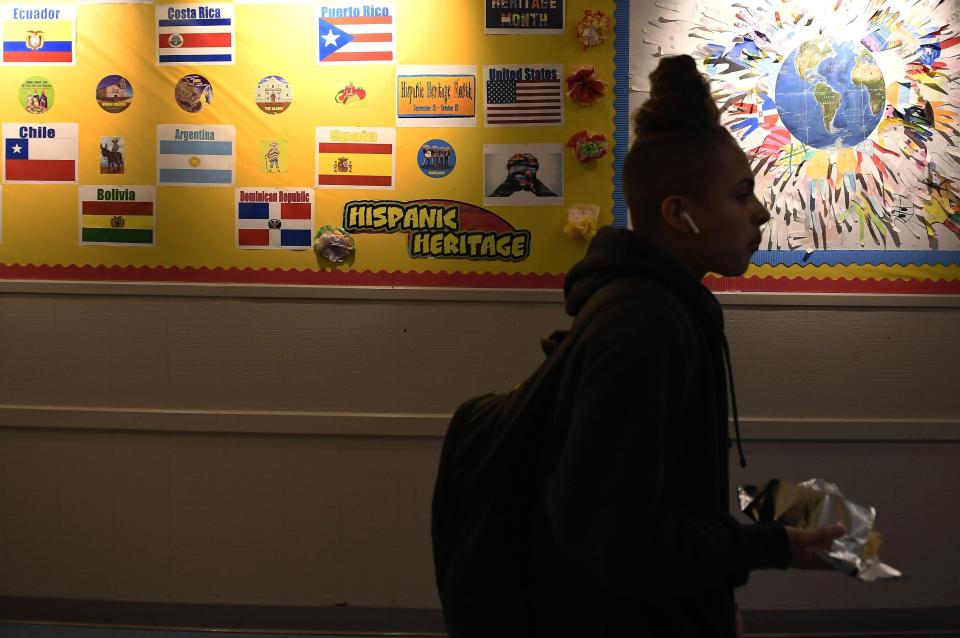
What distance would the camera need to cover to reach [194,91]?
3.10 meters

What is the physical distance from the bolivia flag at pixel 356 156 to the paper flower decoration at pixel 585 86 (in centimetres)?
67

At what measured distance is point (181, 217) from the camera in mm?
3127

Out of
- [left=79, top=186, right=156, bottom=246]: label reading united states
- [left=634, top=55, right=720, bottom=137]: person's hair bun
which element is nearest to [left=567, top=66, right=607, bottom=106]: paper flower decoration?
[left=79, top=186, right=156, bottom=246]: label reading united states

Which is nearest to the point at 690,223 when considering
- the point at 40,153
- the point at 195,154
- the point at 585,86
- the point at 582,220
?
the point at 582,220

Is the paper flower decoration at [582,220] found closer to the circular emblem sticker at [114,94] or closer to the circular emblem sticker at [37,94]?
the circular emblem sticker at [114,94]

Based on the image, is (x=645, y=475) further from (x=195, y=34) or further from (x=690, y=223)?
(x=195, y=34)

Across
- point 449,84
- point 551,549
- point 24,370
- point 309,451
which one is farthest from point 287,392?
point 551,549

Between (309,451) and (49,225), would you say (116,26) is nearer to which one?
(49,225)

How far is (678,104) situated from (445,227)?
181 cm

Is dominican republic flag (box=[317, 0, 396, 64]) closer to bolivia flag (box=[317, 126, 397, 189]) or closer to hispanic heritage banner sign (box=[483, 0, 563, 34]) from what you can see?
bolivia flag (box=[317, 126, 397, 189])

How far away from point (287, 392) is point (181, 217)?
0.73 m

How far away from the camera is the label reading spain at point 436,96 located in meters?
3.07

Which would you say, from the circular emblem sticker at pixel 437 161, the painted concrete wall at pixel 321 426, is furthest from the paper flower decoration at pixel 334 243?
the circular emblem sticker at pixel 437 161

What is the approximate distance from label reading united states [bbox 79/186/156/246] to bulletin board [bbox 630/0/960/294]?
1790mm
